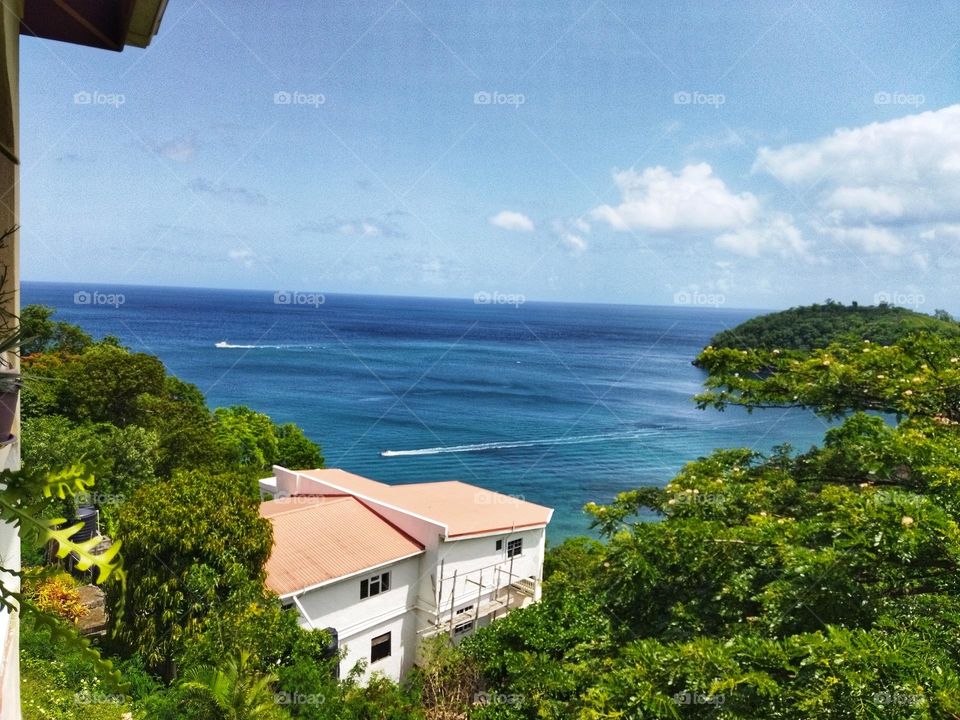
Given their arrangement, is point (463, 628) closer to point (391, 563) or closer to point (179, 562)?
point (391, 563)

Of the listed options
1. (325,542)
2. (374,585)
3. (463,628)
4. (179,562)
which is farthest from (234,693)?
(463,628)

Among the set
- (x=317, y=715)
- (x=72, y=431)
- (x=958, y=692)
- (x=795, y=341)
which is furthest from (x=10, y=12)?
(x=795, y=341)

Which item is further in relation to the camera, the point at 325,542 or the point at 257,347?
the point at 257,347

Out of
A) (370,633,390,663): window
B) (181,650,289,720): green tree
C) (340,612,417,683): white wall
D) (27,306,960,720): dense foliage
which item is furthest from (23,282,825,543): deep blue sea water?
(181,650,289,720): green tree

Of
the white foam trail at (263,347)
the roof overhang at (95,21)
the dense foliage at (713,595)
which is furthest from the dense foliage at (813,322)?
the white foam trail at (263,347)

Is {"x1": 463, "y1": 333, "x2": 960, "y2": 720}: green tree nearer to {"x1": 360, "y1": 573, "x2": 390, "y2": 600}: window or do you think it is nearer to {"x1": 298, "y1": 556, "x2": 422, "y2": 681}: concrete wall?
{"x1": 298, "y1": 556, "x2": 422, "y2": 681}: concrete wall

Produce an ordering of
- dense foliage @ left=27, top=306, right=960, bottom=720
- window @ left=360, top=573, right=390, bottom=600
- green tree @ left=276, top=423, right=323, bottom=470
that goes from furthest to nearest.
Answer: green tree @ left=276, top=423, right=323, bottom=470 < window @ left=360, top=573, right=390, bottom=600 < dense foliage @ left=27, top=306, right=960, bottom=720

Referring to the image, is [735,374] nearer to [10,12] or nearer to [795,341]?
[10,12]

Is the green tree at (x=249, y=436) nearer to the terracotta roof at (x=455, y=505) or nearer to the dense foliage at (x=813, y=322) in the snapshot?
the terracotta roof at (x=455, y=505)
